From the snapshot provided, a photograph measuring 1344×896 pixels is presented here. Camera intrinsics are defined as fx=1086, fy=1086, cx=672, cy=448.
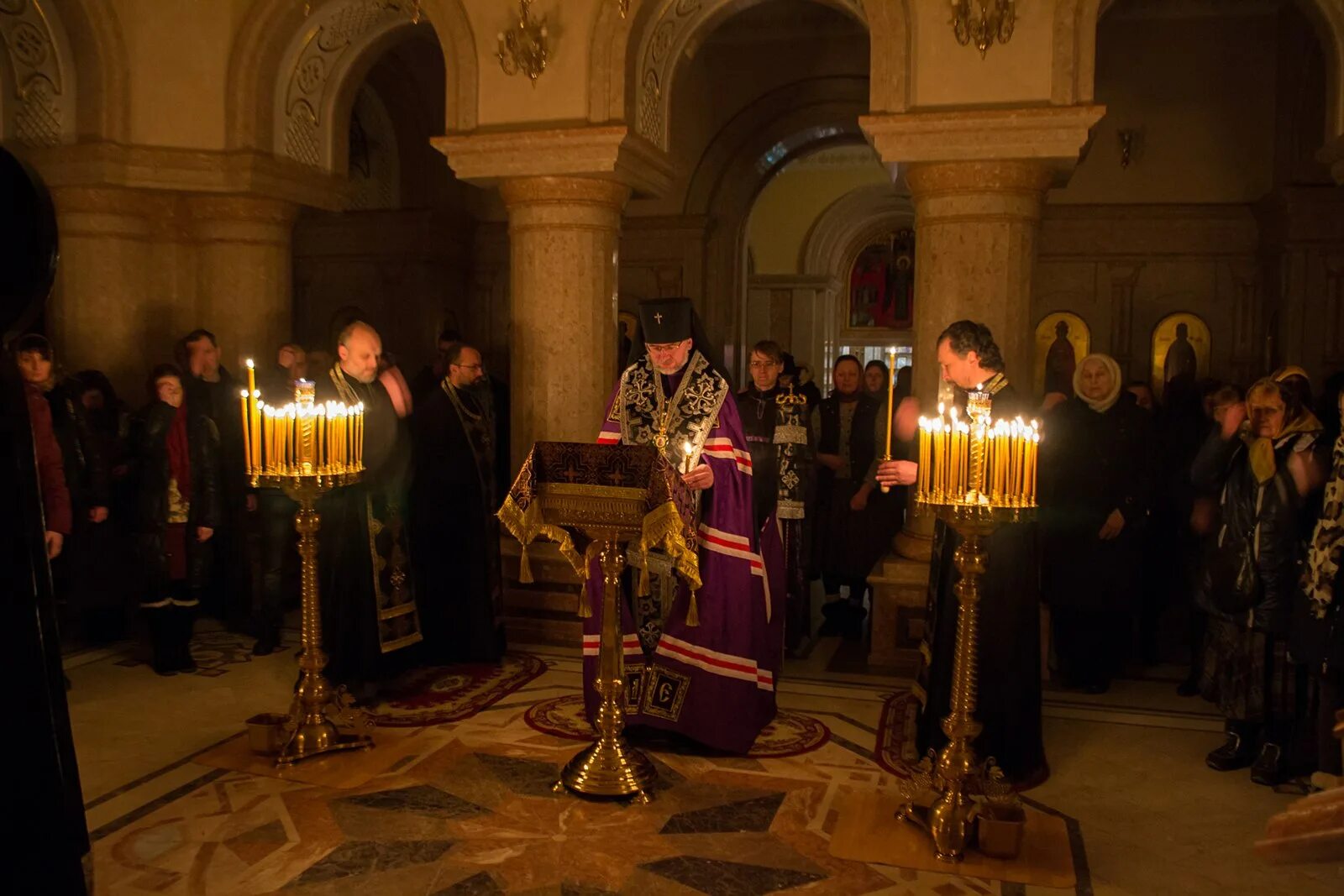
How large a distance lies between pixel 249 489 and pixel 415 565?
147cm

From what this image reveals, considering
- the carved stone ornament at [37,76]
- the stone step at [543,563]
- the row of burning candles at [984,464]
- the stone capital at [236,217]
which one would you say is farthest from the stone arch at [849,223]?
the row of burning candles at [984,464]

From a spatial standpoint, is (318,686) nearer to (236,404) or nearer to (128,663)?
(128,663)

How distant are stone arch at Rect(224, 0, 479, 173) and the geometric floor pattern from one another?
4259 mm

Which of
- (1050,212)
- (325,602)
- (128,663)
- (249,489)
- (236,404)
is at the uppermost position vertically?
(1050,212)

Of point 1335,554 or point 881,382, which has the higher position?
point 881,382

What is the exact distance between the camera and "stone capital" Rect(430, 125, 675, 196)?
20.8 feet

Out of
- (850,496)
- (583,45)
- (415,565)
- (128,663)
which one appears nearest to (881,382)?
(850,496)

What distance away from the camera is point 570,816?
160 inches

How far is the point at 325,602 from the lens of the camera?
5.29 metres

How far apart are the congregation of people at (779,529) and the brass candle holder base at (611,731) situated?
325 millimetres

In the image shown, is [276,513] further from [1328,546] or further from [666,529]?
[1328,546]

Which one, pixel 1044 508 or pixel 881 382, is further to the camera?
pixel 881 382

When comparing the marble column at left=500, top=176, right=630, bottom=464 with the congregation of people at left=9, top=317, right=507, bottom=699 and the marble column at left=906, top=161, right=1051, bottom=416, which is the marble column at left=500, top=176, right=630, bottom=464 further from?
the marble column at left=906, top=161, right=1051, bottom=416

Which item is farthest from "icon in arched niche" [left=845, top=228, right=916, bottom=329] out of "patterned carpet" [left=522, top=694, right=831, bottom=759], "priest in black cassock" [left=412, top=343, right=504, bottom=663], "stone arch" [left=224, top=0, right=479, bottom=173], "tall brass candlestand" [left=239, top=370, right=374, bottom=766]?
"tall brass candlestand" [left=239, top=370, right=374, bottom=766]
